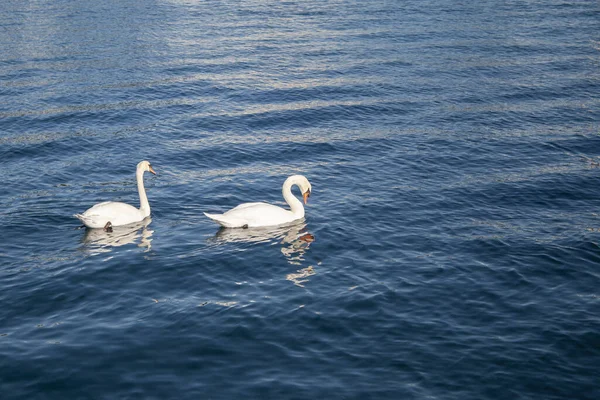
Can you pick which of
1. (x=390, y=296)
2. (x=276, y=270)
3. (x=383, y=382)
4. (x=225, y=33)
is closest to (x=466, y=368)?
(x=383, y=382)

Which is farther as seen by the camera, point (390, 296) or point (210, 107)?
point (210, 107)

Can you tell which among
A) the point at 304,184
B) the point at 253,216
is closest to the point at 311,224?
the point at 304,184

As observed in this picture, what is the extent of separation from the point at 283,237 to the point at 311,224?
1.43 m

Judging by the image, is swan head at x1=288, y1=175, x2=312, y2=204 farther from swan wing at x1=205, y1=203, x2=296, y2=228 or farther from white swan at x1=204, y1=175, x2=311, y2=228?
swan wing at x1=205, y1=203, x2=296, y2=228

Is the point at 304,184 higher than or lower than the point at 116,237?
higher

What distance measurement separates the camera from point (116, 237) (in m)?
22.2

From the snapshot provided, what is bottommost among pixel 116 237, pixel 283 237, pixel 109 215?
pixel 283 237

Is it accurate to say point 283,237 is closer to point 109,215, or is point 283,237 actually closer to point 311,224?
Result: point 311,224

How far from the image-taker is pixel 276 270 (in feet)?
65.5

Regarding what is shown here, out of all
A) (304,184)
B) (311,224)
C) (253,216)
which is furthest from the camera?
(304,184)

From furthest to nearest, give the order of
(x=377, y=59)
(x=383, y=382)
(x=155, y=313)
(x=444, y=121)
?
(x=377, y=59)
(x=444, y=121)
(x=155, y=313)
(x=383, y=382)

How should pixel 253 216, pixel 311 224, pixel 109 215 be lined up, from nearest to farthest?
pixel 109 215, pixel 253 216, pixel 311 224

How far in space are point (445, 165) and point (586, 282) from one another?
1091 centimetres

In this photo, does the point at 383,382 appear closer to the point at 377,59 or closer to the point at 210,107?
the point at 210,107
